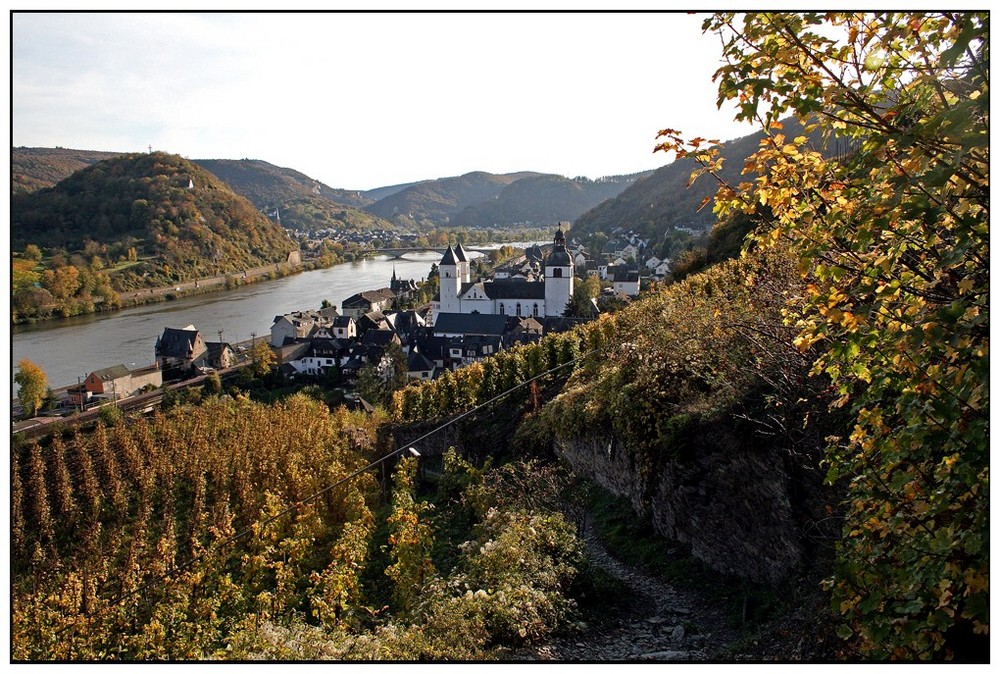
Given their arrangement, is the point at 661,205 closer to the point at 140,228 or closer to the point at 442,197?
the point at 140,228

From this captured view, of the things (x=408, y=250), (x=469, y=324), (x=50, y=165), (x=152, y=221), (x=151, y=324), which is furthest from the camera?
(x=408, y=250)

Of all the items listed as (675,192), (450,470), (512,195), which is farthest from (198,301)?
(512,195)

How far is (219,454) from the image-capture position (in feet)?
43.1

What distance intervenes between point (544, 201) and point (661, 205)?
72579 millimetres

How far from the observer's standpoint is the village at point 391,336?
2702cm

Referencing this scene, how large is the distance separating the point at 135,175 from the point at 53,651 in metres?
78.3

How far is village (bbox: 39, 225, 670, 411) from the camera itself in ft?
88.6

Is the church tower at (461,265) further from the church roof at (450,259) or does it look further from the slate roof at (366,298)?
the slate roof at (366,298)

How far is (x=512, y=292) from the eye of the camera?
37.2 m

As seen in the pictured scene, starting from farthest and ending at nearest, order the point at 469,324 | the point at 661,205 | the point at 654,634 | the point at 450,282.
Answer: the point at 661,205, the point at 450,282, the point at 469,324, the point at 654,634

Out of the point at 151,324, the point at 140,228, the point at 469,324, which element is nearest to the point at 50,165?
the point at 140,228

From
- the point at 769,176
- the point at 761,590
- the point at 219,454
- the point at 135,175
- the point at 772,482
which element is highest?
the point at 135,175

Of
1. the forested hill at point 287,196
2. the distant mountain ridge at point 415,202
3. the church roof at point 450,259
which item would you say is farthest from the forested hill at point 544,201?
the church roof at point 450,259

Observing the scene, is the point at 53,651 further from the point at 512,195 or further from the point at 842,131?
the point at 512,195
